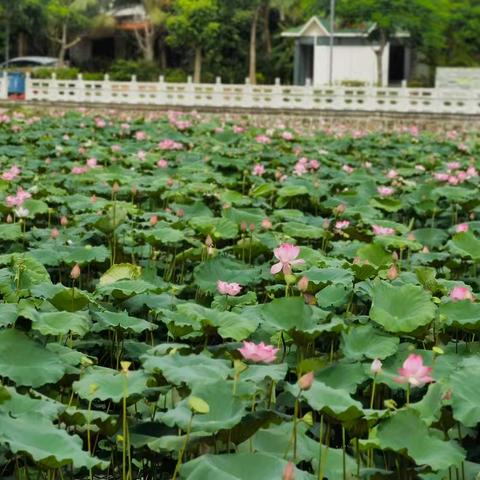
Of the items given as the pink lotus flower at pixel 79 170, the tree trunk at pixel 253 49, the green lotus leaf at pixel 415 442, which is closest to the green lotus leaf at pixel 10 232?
the pink lotus flower at pixel 79 170

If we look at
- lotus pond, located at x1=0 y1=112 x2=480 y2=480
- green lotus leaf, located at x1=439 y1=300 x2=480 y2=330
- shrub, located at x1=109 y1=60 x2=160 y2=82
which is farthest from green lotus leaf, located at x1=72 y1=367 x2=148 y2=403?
shrub, located at x1=109 y1=60 x2=160 y2=82

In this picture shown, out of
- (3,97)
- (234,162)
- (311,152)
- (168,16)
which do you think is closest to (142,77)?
(168,16)

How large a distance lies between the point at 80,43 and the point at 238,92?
17.2m

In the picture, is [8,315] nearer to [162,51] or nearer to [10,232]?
[10,232]

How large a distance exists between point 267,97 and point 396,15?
7.72m

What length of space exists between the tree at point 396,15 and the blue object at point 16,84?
9.24 metres

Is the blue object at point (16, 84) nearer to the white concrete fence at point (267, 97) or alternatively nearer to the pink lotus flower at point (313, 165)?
the white concrete fence at point (267, 97)

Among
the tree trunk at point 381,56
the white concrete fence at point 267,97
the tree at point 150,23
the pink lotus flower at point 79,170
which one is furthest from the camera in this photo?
the tree at point 150,23

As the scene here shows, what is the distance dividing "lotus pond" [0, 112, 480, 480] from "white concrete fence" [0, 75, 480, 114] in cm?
1401

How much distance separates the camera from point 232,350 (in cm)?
249

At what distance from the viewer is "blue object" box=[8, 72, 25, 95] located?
858 inches

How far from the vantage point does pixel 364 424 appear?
206 cm

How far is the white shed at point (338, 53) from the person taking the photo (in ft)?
97.0

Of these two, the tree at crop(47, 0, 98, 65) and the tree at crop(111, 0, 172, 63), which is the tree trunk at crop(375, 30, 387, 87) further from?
the tree at crop(47, 0, 98, 65)
